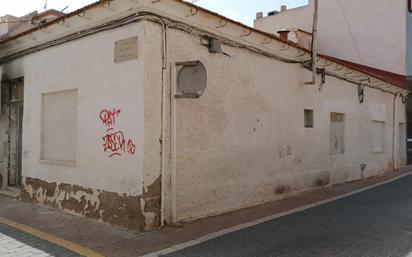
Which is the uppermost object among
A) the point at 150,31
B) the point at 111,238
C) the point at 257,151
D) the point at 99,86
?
the point at 150,31

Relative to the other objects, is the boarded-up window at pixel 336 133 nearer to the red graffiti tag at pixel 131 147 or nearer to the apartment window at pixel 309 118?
the apartment window at pixel 309 118

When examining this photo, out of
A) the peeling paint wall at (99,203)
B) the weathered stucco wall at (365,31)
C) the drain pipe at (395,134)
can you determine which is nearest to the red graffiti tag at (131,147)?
the peeling paint wall at (99,203)

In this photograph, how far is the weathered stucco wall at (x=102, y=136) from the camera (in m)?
6.38

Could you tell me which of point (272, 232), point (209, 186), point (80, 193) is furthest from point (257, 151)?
point (80, 193)

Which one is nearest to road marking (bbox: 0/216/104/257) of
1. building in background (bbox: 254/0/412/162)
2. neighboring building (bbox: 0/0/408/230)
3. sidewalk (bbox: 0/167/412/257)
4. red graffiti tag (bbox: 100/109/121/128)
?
sidewalk (bbox: 0/167/412/257)

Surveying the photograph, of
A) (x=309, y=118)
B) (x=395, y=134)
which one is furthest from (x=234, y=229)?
(x=395, y=134)

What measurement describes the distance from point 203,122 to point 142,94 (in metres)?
1.38

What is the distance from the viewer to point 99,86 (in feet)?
23.3

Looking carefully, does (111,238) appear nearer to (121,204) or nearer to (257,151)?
(121,204)

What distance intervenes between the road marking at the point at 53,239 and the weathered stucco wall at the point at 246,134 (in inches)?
69.2

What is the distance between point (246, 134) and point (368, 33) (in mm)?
11679

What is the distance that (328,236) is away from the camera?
6203mm

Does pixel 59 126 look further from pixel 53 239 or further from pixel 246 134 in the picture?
pixel 246 134

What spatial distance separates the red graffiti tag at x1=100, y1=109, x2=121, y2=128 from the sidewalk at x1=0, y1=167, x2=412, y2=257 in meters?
1.64
